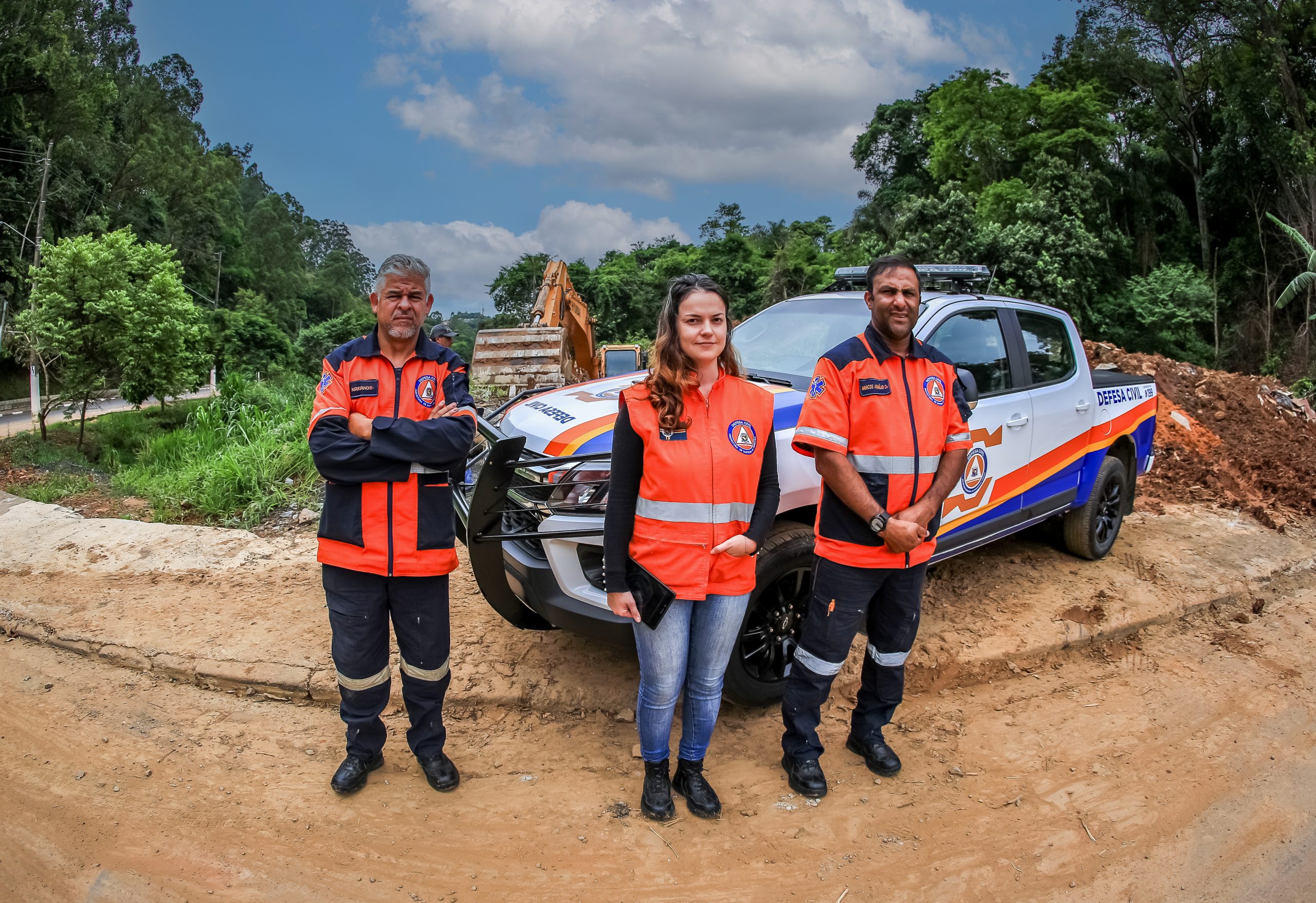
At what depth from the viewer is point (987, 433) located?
4.41 metres

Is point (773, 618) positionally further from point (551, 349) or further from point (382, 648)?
point (551, 349)

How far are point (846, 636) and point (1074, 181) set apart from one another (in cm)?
2383

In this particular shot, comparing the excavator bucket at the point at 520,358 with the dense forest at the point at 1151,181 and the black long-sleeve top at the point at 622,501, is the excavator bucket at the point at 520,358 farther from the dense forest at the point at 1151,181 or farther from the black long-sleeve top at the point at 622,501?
the dense forest at the point at 1151,181

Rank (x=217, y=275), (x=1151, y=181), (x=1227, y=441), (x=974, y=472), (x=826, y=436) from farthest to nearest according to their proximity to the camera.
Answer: (x=217, y=275) < (x=1151, y=181) < (x=1227, y=441) < (x=974, y=472) < (x=826, y=436)

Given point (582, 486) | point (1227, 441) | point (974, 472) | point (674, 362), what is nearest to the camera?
point (674, 362)

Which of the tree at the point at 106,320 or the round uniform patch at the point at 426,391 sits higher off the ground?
the tree at the point at 106,320

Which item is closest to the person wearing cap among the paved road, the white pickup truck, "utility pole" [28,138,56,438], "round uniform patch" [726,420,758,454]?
the white pickup truck

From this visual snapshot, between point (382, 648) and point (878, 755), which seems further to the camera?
point (878, 755)

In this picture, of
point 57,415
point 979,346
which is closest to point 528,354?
point 979,346

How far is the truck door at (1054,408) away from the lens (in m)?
4.92

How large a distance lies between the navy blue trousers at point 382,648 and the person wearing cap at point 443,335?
0.96 m

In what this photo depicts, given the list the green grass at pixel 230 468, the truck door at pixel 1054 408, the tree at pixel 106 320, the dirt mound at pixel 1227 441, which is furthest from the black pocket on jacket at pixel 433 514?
the tree at pixel 106 320

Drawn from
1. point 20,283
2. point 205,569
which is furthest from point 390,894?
point 20,283

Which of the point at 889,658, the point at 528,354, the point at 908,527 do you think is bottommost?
the point at 889,658
